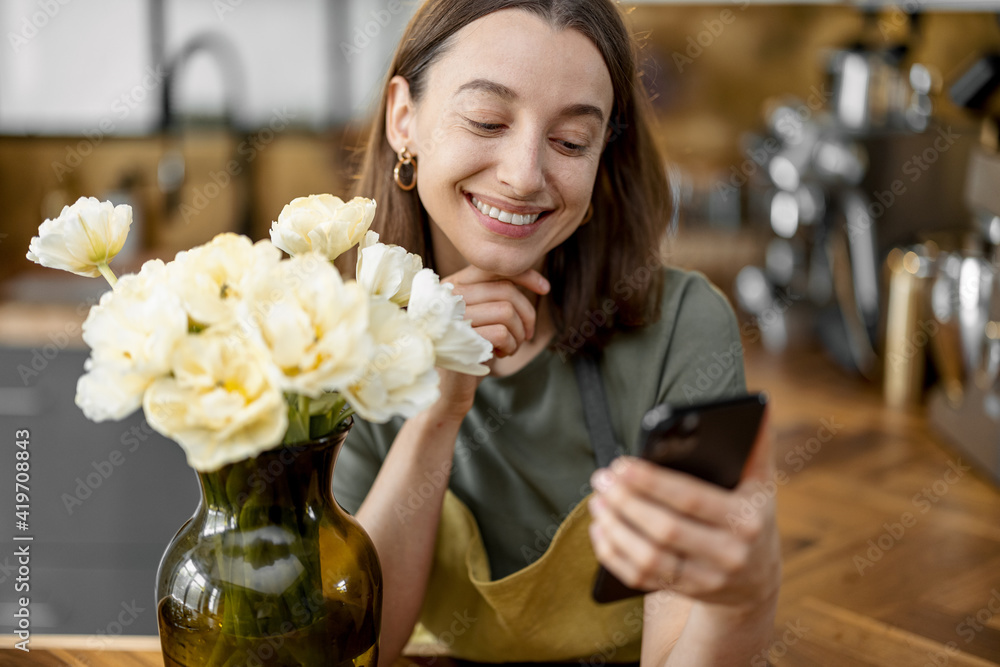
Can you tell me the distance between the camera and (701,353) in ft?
3.53

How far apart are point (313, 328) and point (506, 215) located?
46 centimetres

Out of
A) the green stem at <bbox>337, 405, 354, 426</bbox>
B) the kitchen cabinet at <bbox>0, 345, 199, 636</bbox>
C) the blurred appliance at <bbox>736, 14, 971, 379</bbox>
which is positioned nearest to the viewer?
the green stem at <bbox>337, 405, 354, 426</bbox>

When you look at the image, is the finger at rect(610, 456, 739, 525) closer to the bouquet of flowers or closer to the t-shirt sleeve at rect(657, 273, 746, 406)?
the bouquet of flowers

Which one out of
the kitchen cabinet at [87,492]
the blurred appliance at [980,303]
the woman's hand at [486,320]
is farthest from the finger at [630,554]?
the blurred appliance at [980,303]

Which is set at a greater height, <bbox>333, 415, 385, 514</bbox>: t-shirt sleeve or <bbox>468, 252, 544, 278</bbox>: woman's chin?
<bbox>468, 252, 544, 278</bbox>: woman's chin

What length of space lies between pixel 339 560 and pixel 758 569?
0.28 metres

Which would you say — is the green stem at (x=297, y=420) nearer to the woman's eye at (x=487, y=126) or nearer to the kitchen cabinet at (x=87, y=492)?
the woman's eye at (x=487, y=126)

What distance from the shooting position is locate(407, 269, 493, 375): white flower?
58cm

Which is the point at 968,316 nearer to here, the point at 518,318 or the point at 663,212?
the point at 663,212

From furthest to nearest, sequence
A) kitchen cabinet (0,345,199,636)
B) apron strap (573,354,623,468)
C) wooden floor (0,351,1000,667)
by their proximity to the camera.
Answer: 1. kitchen cabinet (0,345,199,636)
2. apron strap (573,354,623,468)
3. wooden floor (0,351,1000,667)

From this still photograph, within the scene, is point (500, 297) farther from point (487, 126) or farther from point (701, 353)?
point (701, 353)

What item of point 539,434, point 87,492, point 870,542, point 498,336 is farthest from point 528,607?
point 87,492

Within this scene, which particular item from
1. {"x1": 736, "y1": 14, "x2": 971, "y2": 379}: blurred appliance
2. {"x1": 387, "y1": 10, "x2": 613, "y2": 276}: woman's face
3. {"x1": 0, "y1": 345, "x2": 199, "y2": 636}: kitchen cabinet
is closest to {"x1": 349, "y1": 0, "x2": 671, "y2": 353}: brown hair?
{"x1": 387, "y1": 10, "x2": 613, "y2": 276}: woman's face

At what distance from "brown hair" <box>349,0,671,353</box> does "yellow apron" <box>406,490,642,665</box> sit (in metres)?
0.25
